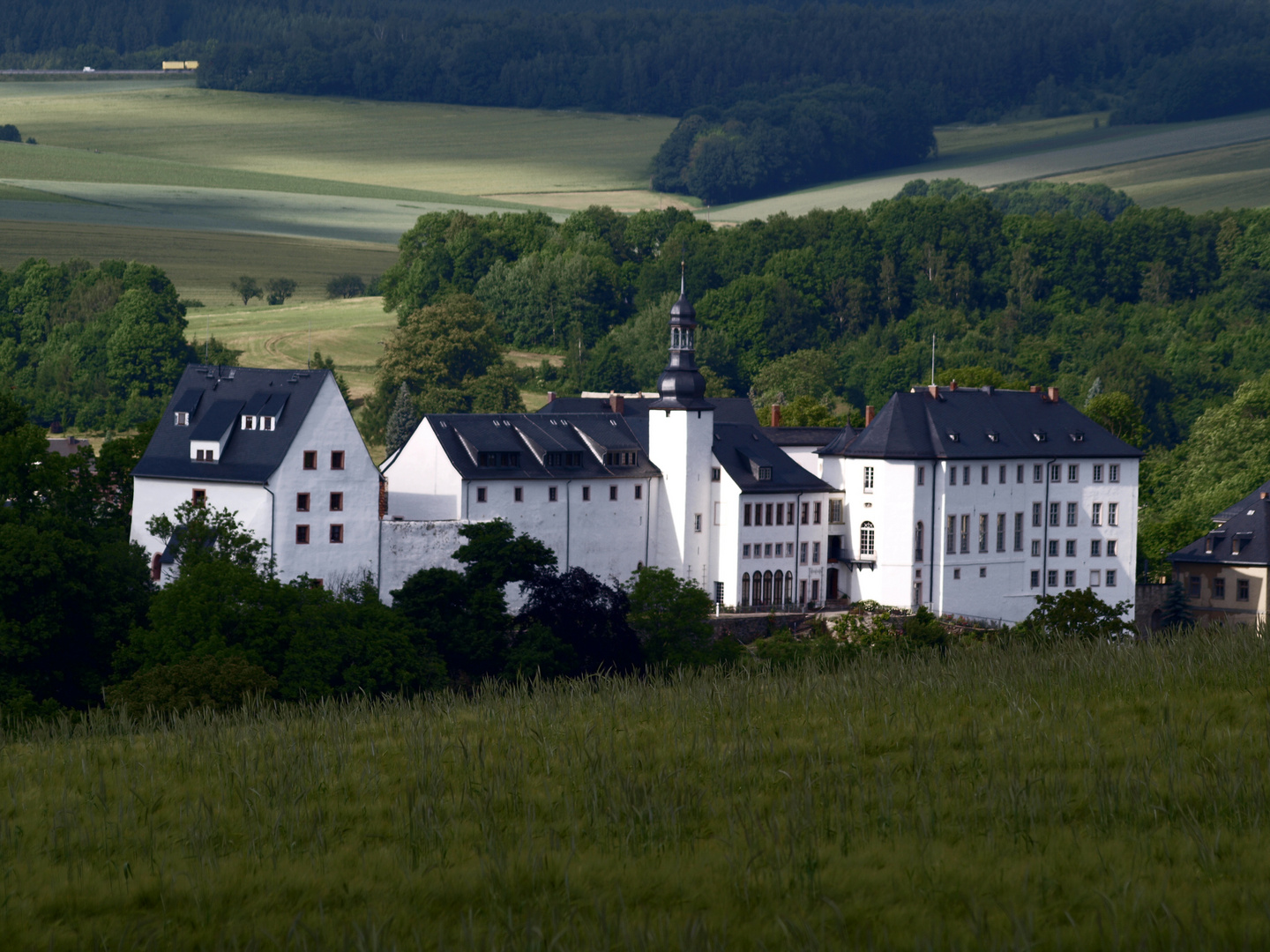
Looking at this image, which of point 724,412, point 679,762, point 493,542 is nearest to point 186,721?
point 679,762

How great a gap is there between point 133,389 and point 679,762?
151939 millimetres

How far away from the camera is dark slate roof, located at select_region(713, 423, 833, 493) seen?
100 meters

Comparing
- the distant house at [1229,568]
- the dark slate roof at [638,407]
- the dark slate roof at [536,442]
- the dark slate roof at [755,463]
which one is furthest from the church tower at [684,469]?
the distant house at [1229,568]

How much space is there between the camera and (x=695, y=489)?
9950 cm

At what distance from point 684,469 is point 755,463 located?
4.05 m

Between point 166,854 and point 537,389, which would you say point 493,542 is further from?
point 537,389

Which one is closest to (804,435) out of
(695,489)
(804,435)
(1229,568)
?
(804,435)

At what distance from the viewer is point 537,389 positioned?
181375 millimetres

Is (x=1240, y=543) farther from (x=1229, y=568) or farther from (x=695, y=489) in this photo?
(x=695, y=489)

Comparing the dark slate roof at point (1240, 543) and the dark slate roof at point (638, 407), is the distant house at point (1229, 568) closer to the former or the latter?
the dark slate roof at point (1240, 543)

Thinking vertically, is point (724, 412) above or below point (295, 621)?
above

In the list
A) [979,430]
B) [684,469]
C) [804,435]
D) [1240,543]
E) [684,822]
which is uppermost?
[979,430]

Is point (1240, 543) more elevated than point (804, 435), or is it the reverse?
point (804, 435)

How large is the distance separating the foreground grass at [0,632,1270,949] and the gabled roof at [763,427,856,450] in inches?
3197
